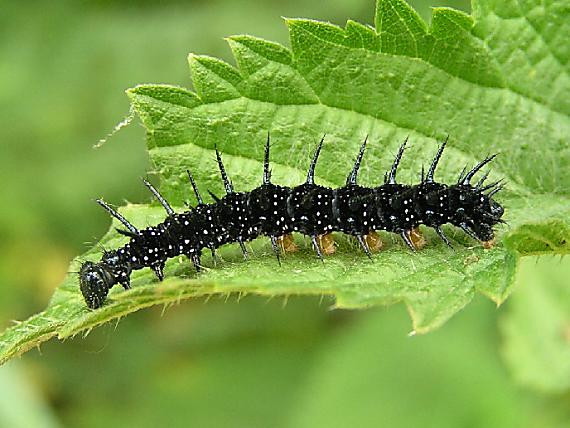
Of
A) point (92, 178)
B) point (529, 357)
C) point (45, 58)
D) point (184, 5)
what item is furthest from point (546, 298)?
point (45, 58)

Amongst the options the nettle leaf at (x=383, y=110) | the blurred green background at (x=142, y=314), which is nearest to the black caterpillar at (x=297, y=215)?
the nettle leaf at (x=383, y=110)

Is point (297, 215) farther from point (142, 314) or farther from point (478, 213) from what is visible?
point (142, 314)

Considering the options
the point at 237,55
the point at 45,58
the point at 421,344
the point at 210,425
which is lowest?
the point at 210,425

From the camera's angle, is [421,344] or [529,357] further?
[421,344]

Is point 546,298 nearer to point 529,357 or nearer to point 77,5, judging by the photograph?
point 529,357

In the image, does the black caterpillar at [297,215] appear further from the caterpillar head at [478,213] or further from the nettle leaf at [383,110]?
the nettle leaf at [383,110]

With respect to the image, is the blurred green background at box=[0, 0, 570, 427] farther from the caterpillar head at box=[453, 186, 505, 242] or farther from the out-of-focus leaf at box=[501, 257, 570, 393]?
the caterpillar head at box=[453, 186, 505, 242]

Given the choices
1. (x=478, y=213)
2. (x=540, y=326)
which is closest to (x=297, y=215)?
(x=478, y=213)
